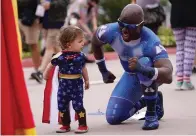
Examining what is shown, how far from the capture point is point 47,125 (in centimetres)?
634

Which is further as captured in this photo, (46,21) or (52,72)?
(46,21)

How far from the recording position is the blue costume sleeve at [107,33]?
5.94m

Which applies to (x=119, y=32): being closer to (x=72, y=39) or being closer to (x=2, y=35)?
(x=72, y=39)

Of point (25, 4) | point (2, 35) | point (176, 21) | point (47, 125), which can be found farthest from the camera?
point (25, 4)

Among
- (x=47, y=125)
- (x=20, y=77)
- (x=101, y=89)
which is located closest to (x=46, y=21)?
(x=101, y=89)

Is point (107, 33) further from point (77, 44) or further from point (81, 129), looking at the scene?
point (81, 129)

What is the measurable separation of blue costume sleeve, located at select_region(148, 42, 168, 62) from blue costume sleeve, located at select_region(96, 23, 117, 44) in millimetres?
420

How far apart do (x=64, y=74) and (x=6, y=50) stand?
127cm

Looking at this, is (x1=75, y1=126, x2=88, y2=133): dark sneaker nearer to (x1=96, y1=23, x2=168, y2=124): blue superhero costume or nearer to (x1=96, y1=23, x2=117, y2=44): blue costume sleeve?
(x1=96, y1=23, x2=168, y2=124): blue superhero costume

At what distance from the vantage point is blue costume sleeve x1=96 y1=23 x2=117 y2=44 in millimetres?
5938

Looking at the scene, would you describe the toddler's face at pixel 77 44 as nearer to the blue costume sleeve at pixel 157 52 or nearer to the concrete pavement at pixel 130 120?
the blue costume sleeve at pixel 157 52

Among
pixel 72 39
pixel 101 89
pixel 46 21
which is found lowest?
pixel 101 89

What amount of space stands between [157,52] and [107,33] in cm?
56

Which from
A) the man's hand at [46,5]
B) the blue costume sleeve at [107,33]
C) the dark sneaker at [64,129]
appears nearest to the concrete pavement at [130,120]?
the dark sneaker at [64,129]
